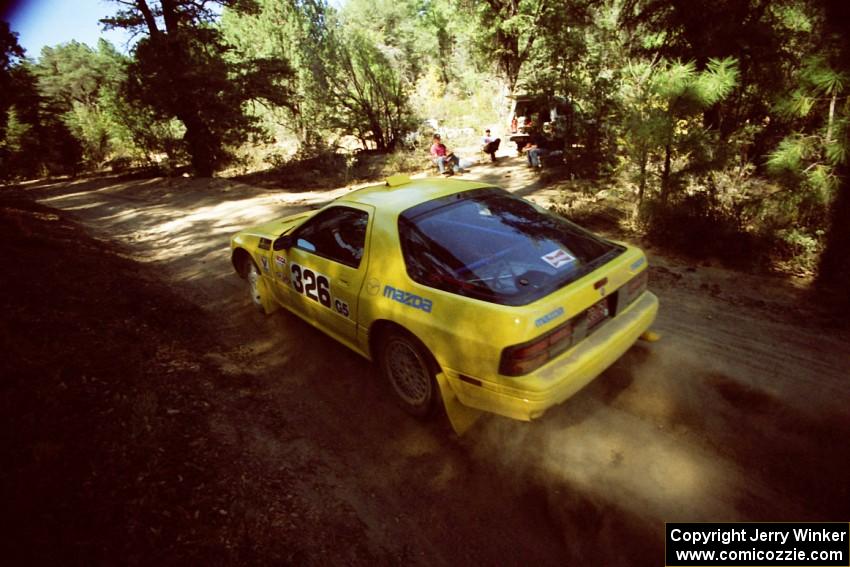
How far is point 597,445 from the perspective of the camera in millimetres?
2896

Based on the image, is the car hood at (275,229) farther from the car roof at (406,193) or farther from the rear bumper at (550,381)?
the rear bumper at (550,381)

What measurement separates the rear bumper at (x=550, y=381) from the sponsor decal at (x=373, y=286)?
84 cm

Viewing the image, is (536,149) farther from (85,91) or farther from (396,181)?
(85,91)

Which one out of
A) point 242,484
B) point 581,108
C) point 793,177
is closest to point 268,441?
point 242,484

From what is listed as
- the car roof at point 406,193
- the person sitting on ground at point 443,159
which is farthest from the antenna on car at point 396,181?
the person sitting on ground at point 443,159

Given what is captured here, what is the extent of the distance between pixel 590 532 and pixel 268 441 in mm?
2339

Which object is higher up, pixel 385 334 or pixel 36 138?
pixel 36 138

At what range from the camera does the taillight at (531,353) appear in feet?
7.92

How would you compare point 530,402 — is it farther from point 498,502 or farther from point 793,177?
point 793,177

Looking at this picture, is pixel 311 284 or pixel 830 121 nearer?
pixel 311 284

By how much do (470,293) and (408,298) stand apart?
494mm

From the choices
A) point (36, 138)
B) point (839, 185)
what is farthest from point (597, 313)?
point (36, 138)

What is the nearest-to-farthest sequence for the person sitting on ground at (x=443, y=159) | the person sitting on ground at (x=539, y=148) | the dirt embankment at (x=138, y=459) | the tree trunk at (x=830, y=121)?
the dirt embankment at (x=138, y=459)
the tree trunk at (x=830, y=121)
the person sitting on ground at (x=539, y=148)
the person sitting on ground at (x=443, y=159)

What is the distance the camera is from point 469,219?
10.6 feet
